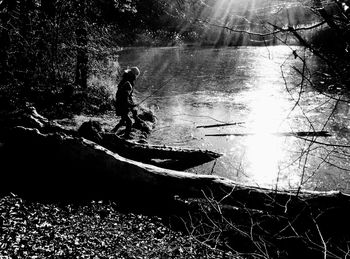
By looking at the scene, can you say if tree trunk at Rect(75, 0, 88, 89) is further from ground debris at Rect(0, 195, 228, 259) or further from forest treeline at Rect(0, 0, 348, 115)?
ground debris at Rect(0, 195, 228, 259)

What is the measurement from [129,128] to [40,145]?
367 centimetres

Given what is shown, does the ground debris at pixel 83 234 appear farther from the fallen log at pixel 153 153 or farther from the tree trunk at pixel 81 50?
the tree trunk at pixel 81 50

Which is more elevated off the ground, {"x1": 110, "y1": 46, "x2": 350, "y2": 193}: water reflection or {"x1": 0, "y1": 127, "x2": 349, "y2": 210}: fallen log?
{"x1": 0, "y1": 127, "x2": 349, "y2": 210}: fallen log

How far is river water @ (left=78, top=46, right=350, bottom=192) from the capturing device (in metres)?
9.14

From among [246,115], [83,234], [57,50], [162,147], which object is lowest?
[246,115]

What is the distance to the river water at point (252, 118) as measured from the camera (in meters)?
9.14

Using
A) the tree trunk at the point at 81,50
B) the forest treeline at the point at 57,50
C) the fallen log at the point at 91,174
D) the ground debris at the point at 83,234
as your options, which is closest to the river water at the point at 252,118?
the fallen log at the point at 91,174

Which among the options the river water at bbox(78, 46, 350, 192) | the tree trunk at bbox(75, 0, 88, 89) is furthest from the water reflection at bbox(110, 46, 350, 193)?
the tree trunk at bbox(75, 0, 88, 89)

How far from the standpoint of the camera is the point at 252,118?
589 inches

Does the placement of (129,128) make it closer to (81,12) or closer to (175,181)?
(175,181)

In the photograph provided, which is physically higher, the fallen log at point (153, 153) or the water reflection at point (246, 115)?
the fallen log at point (153, 153)

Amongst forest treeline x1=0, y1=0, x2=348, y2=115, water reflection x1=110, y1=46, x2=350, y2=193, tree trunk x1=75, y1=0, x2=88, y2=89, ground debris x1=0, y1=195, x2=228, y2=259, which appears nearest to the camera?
ground debris x1=0, y1=195, x2=228, y2=259

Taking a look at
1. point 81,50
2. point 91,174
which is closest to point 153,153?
point 91,174

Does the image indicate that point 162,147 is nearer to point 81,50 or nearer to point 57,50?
point 81,50
